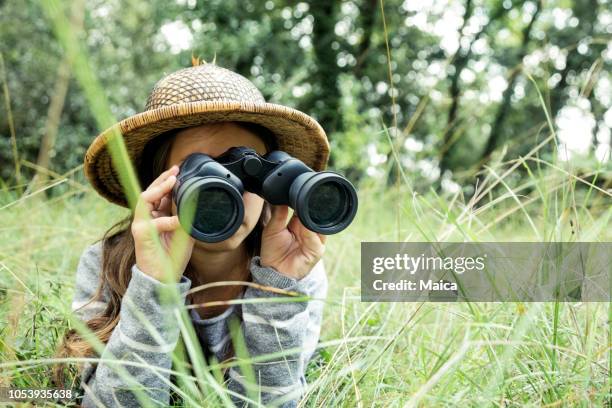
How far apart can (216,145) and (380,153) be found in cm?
292

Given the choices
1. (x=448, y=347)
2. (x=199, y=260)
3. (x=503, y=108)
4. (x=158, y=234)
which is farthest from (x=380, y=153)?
(x=503, y=108)

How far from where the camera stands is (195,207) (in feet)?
3.25

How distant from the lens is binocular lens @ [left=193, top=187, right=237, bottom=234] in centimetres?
102

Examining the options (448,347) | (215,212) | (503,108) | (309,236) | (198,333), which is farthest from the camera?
(503,108)

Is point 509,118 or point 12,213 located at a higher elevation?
point 509,118

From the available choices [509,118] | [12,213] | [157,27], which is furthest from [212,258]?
[509,118]

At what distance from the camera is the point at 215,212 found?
3.37 feet

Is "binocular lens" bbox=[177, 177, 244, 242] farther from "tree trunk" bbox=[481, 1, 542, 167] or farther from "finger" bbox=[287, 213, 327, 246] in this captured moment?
"tree trunk" bbox=[481, 1, 542, 167]

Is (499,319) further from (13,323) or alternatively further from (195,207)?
(13,323)

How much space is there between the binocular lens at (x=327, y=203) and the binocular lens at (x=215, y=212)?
0.56 feet

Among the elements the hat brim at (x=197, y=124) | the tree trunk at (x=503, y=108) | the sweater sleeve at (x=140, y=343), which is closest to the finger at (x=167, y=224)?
the sweater sleeve at (x=140, y=343)

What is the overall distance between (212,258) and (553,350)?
Result: 0.83 metres

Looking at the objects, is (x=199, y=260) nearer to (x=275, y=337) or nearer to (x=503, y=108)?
(x=275, y=337)

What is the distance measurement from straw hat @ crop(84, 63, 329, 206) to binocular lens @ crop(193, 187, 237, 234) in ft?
0.76
